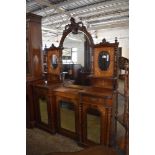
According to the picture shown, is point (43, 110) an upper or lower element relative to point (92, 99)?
lower

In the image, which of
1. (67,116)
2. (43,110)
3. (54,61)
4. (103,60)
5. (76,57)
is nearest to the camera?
(103,60)

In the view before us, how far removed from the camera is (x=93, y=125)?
8.53 feet

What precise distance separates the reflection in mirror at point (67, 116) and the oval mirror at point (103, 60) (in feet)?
2.48

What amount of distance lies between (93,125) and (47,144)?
802 millimetres

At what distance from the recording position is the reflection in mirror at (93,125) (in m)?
2.52

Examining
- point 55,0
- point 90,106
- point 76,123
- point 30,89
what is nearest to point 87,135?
point 76,123

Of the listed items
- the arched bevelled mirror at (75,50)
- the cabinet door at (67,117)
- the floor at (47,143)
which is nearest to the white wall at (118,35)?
the arched bevelled mirror at (75,50)

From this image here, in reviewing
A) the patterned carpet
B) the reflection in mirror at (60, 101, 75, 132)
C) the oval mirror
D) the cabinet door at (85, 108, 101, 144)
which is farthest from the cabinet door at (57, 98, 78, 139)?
the oval mirror

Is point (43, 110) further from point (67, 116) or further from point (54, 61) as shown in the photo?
point (54, 61)

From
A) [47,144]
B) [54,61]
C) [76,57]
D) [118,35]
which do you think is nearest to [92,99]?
[47,144]

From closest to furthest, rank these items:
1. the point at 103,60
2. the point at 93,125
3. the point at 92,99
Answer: the point at 92,99 → the point at 93,125 → the point at 103,60

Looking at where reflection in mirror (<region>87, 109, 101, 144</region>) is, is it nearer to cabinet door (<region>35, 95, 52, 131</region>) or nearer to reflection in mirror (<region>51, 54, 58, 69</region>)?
cabinet door (<region>35, 95, 52, 131</region>)
